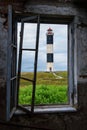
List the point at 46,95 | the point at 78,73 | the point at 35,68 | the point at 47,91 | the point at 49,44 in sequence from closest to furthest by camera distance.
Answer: the point at 35,68 → the point at 78,73 → the point at 46,95 → the point at 47,91 → the point at 49,44

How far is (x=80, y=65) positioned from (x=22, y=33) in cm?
97

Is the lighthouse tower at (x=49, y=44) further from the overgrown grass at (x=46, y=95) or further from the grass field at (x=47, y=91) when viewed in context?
the overgrown grass at (x=46, y=95)

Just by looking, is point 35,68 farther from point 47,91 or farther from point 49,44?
point 49,44

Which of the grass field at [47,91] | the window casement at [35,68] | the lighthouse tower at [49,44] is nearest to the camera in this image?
the window casement at [35,68]

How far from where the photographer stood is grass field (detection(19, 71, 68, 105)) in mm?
5711

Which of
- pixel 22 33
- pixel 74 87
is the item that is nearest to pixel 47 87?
pixel 74 87

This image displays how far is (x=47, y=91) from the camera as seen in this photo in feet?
21.2

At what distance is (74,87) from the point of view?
149 inches

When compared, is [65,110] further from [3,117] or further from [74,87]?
[3,117]

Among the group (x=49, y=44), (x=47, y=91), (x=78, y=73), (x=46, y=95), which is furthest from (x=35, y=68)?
(x=49, y=44)

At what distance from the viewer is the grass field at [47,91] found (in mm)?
5711

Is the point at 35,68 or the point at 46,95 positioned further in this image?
the point at 46,95

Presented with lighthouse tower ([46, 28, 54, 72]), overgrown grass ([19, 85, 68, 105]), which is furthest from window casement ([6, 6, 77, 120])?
lighthouse tower ([46, 28, 54, 72])

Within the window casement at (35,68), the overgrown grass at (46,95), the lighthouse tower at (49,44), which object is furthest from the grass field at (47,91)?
the window casement at (35,68)
